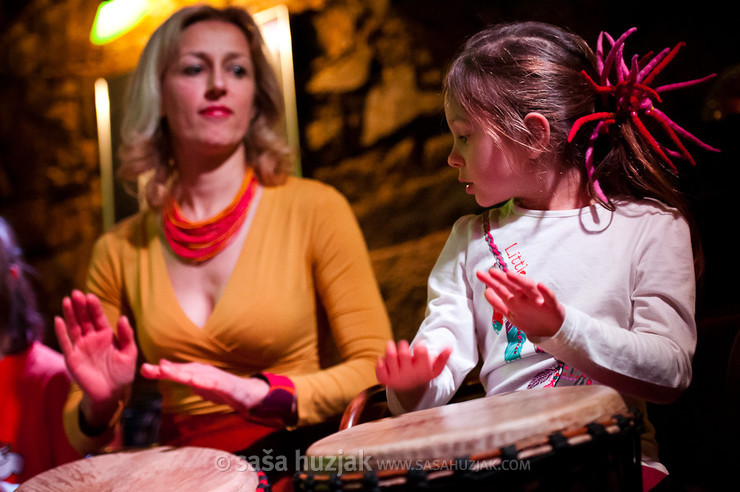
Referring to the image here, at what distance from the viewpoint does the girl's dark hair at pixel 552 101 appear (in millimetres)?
1379

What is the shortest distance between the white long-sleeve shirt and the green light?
1610 millimetres

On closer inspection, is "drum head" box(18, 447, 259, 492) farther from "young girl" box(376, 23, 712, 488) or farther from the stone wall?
the stone wall

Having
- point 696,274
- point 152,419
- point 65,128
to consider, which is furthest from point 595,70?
point 65,128

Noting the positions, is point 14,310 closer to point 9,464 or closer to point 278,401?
point 9,464

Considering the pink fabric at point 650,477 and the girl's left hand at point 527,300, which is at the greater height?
the girl's left hand at point 527,300

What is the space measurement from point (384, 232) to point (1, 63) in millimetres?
1967

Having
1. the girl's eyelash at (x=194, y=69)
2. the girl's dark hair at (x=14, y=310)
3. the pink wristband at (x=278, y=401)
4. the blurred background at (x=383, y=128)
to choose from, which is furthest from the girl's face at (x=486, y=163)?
the girl's dark hair at (x=14, y=310)

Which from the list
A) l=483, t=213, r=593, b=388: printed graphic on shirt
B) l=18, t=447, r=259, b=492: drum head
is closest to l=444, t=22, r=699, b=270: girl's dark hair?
l=483, t=213, r=593, b=388: printed graphic on shirt

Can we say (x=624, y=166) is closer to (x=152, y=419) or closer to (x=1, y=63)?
(x=152, y=419)

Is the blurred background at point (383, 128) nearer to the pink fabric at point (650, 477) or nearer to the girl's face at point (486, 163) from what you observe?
the pink fabric at point (650, 477)

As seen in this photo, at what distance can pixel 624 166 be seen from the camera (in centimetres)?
140

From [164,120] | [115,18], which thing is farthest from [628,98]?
[115,18]

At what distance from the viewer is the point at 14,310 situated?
234 cm

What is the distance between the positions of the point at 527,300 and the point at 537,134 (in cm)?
39
